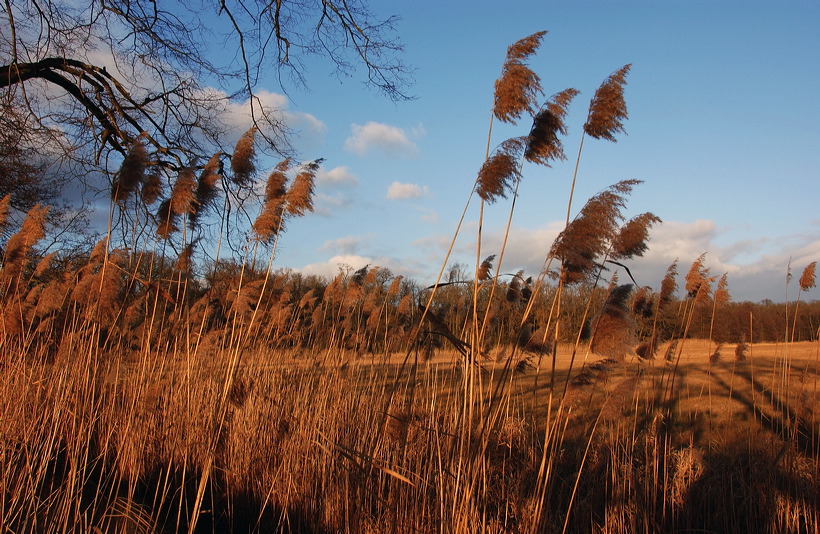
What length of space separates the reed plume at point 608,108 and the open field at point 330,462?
1.19 meters

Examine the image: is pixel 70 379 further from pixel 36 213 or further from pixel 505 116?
pixel 505 116

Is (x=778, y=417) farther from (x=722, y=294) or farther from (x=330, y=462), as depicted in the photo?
(x=330, y=462)

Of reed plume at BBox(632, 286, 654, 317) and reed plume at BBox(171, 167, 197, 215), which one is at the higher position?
reed plume at BBox(171, 167, 197, 215)

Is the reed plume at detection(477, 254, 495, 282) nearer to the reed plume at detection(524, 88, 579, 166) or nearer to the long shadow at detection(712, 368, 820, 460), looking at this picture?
the reed plume at detection(524, 88, 579, 166)

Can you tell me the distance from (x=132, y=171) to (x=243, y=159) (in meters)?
0.70

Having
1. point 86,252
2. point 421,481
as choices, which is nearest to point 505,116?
point 421,481

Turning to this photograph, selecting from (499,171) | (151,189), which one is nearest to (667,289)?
(499,171)

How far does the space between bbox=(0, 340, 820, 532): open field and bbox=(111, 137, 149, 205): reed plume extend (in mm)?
1171

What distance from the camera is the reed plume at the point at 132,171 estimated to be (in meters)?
3.45

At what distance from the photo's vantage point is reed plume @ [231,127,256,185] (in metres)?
3.51

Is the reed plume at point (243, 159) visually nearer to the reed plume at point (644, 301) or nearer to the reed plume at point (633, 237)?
the reed plume at point (633, 237)

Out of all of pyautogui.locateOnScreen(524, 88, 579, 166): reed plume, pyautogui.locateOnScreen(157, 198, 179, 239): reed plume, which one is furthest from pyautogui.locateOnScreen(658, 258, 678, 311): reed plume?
pyautogui.locateOnScreen(157, 198, 179, 239): reed plume

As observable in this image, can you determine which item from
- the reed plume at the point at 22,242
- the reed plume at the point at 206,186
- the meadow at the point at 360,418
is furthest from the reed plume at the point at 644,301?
the reed plume at the point at 22,242

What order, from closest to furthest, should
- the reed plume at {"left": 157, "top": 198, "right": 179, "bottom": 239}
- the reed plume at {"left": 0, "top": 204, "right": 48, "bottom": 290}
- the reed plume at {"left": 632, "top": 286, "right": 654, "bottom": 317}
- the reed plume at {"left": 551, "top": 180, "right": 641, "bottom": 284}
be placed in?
the reed plume at {"left": 551, "top": 180, "right": 641, "bottom": 284}, the reed plume at {"left": 157, "top": 198, "right": 179, "bottom": 239}, the reed plume at {"left": 632, "top": 286, "right": 654, "bottom": 317}, the reed plume at {"left": 0, "top": 204, "right": 48, "bottom": 290}
